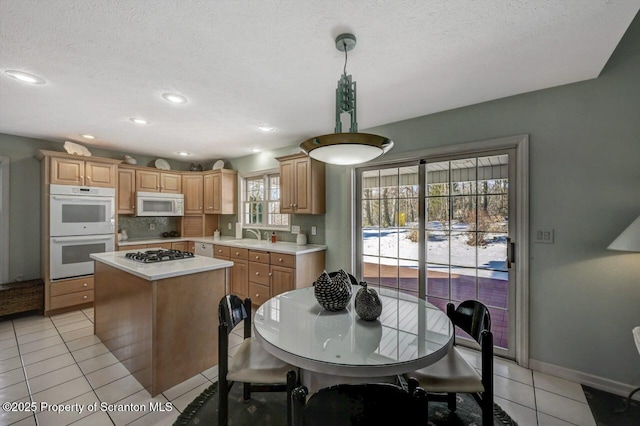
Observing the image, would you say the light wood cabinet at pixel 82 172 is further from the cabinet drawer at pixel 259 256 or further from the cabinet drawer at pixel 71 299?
the cabinet drawer at pixel 259 256

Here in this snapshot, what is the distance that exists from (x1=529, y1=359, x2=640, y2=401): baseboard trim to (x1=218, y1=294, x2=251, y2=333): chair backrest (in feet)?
8.39

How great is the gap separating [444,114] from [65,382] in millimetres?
4221

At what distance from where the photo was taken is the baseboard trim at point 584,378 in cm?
207

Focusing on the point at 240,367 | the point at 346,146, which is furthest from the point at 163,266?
the point at 346,146

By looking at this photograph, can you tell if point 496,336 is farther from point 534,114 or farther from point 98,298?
point 98,298

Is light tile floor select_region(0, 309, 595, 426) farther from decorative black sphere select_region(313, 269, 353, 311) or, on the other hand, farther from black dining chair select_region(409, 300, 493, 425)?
decorative black sphere select_region(313, 269, 353, 311)

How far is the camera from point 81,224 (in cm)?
Answer: 387

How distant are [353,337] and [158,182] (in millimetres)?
4886

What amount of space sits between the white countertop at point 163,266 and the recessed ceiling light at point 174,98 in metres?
1.55

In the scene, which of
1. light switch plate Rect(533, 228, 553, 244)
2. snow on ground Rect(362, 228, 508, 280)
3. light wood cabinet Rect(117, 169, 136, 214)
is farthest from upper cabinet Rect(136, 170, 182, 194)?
light switch plate Rect(533, 228, 553, 244)

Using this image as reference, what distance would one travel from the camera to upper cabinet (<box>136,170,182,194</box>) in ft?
15.7

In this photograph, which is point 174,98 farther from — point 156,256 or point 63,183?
point 63,183

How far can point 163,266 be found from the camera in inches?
92.5

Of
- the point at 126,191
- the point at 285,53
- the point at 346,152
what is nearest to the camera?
the point at 346,152
